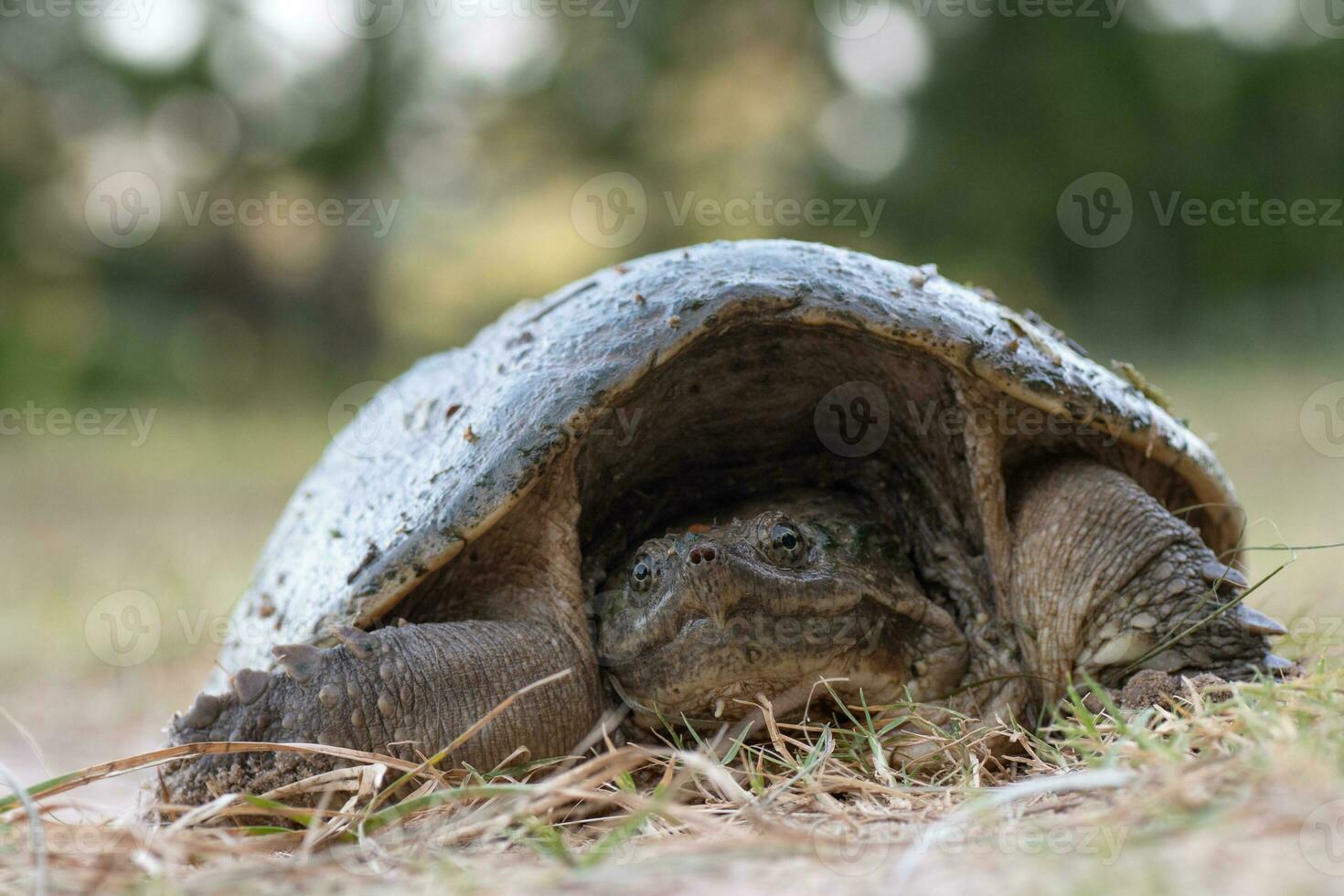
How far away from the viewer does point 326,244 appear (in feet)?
62.8

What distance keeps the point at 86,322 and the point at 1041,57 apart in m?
14.9

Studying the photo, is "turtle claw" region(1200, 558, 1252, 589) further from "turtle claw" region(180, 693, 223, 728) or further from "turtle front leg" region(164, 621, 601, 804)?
"turtle claw" region(180, 693, 223, 728)

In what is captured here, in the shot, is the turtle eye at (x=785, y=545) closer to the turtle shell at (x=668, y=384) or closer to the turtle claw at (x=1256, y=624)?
the turtle shell at (x=668, y=384)

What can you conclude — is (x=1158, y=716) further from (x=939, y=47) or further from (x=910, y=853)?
(x=939, y=47)

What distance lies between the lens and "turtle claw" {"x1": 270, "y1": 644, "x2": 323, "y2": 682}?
2180mm

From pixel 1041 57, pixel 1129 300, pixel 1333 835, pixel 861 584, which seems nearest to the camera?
pixel 1333 835

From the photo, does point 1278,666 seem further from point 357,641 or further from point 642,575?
point 357,641

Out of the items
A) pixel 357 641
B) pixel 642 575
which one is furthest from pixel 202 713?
pixel 642 575

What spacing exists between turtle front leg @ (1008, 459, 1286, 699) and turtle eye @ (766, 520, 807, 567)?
577 millimetres

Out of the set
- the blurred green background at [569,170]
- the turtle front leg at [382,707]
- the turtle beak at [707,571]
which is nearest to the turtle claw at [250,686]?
the turtle front leg at [382,707]

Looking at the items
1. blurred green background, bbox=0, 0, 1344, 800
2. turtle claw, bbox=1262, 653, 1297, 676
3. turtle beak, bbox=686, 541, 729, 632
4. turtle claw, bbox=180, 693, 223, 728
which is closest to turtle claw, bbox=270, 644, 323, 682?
turtle claw, bbox=180, 693, 223, 728

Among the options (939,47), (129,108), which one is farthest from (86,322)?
(939,47)

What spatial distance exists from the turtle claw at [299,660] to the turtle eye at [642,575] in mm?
643

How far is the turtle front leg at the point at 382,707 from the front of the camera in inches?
84.4
